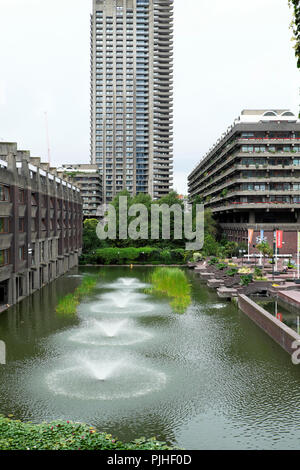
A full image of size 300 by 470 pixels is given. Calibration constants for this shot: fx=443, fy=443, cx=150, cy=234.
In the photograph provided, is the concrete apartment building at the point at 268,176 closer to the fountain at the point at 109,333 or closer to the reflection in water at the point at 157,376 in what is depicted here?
the reflection in water at the point at 157,376

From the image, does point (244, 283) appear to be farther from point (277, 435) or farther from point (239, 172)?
point (239, 172)

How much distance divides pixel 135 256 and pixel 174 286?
93.9ft

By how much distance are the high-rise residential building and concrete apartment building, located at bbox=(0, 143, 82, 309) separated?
111706 mm

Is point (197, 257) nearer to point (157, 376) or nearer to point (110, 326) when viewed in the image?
point (110, 326)

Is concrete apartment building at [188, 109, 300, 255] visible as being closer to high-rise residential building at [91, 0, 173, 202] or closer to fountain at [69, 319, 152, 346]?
fountain at [69, 319, 152, 346]

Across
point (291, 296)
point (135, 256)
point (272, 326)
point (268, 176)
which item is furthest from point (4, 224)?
point (268, 176)

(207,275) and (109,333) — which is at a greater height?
(207,275)

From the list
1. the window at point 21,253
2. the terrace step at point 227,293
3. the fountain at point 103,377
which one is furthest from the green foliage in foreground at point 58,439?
the terrace step at point 227,293

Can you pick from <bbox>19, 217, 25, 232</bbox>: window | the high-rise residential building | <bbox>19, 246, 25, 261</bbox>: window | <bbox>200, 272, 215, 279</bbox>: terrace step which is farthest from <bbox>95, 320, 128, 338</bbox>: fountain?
the high-rise residential building

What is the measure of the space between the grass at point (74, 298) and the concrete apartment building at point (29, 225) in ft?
14.9

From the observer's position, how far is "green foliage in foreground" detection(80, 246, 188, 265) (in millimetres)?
82875

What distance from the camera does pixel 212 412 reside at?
17859mm

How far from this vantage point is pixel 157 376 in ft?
72.5

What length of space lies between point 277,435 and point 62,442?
7.82 metres
